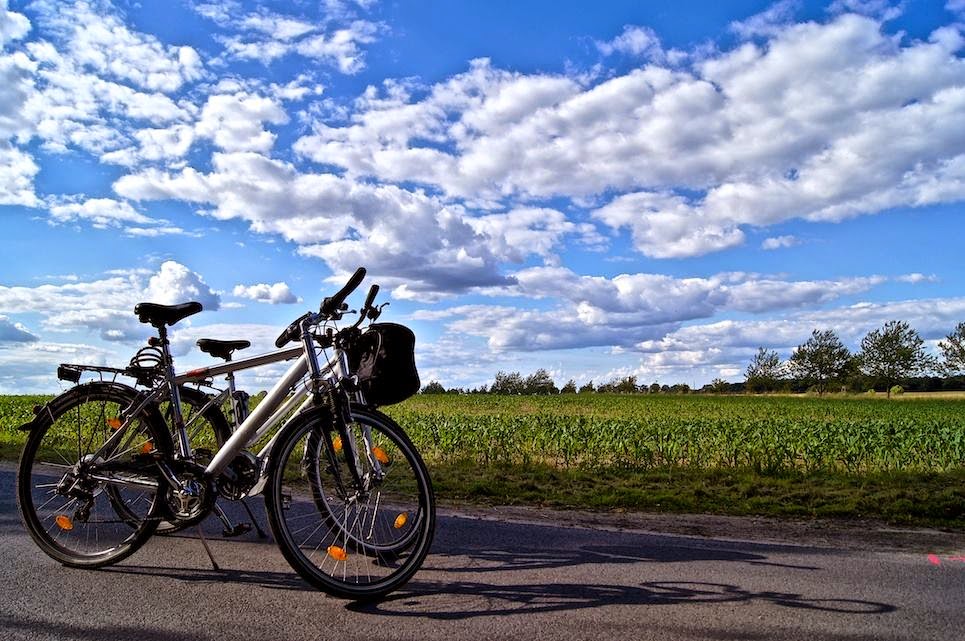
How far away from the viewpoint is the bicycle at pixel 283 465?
13.0 ft

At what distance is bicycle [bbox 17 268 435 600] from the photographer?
13.0ft

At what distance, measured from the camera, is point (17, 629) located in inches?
132

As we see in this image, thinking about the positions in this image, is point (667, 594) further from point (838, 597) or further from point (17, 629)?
point (17, 629)

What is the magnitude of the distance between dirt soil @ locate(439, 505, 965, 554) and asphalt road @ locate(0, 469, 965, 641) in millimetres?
1022

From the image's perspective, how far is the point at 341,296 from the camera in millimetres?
4145

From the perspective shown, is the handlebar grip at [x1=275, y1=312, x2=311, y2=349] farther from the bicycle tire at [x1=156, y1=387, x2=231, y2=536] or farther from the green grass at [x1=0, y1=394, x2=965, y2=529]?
the green grass at [x1=0, y1=394, x2=965, y2=529]

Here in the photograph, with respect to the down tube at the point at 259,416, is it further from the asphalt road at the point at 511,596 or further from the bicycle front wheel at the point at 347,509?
the asphalt road at the point at 511,596

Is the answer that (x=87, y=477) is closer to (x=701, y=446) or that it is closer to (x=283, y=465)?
(x=283, y=465)

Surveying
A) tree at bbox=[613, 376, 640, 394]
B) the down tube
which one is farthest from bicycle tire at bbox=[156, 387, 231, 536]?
tree at bbox=[613, 376, 640, 394]

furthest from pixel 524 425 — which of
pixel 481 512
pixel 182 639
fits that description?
pixel 182 639

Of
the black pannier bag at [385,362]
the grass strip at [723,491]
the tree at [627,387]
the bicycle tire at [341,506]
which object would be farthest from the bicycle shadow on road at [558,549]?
the tree at [627,387]

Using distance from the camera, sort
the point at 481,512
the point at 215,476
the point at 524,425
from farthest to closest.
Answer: the point at 524,425
the point at 481,512
the point at 215,476

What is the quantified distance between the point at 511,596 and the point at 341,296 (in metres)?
1.93

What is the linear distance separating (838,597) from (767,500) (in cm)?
522
